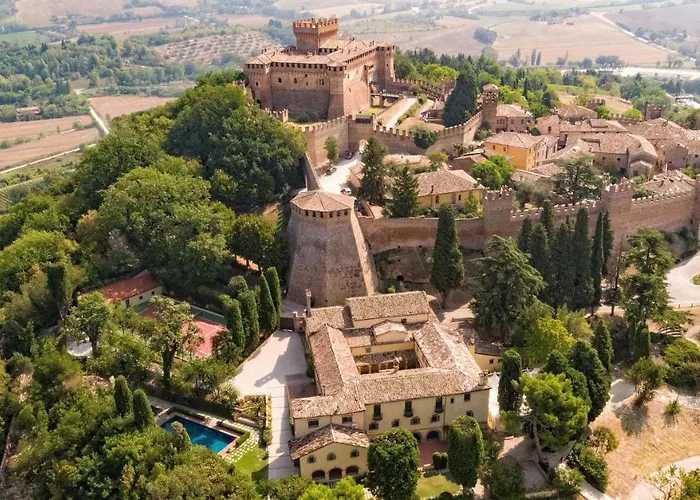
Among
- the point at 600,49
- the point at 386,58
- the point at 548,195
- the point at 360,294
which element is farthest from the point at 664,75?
the point at 360,294

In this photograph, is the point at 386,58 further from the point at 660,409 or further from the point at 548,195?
the point at 660,409

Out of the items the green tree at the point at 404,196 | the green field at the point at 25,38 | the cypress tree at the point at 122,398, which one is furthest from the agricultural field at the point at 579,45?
the cypress tree at the point at 122,398

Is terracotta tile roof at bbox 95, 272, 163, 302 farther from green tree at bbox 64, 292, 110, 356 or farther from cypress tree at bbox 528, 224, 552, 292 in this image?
cypress tree at bbox 528, 224, 552, 292

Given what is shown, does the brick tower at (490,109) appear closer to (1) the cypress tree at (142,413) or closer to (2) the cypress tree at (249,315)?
(2) the cypress tree at (249,315)

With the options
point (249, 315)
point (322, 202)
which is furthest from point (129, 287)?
Answer: point (322, 202)

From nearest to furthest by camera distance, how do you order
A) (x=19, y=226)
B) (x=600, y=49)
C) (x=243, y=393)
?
(x=243, y=393) → (x=19, y=226) → (x=600, y=49)
